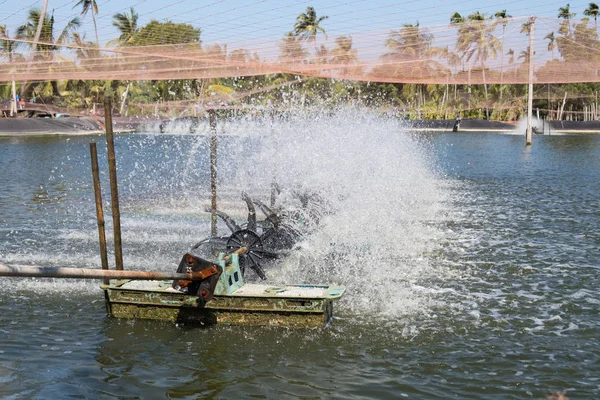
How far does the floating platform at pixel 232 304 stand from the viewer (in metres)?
9.17

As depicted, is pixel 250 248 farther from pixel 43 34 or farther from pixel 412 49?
pixel 43 34

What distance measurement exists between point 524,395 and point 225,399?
120 inches

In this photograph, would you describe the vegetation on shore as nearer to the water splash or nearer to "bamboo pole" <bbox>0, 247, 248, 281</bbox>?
the water splash

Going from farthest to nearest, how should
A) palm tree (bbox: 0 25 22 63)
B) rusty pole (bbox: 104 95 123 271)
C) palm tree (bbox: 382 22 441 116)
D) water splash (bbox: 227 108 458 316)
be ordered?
palm tree (bbox: 382 22 441 116), palm tree (bbox: 0 25 22 63), water splash (bbox: 227 108 458 316), rusty pole (bbox: 104 95 123 271)

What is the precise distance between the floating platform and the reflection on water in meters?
0.17

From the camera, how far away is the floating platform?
361 inches

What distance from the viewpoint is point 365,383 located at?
7.79 metres

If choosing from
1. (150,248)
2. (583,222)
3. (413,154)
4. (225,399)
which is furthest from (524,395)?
(413,154)

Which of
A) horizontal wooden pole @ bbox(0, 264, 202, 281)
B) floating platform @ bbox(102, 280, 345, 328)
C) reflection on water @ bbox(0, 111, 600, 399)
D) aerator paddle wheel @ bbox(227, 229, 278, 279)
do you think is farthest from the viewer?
aerator paddle wheel @ bbox(227, 229, 278, 279)

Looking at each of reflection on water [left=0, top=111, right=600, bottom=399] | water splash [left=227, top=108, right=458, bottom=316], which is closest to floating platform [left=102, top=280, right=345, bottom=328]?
reflection on water [left=0, top=111, right=600, bottom=399]

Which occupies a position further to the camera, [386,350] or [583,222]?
[583,222]

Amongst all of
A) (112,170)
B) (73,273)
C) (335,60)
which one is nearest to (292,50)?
(335,60)

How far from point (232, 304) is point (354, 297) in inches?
88.2

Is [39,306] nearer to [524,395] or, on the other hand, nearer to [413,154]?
[524,395]
